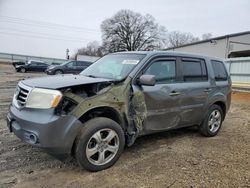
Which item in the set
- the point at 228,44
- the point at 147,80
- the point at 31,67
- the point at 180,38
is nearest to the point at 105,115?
the point at 147,80

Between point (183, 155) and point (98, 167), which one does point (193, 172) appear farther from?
point (98, 167)

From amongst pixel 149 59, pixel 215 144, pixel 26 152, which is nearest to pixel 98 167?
pixel 26 152

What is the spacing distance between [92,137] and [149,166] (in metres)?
1.03

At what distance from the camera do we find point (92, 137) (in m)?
3.15

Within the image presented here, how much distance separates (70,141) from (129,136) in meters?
1.06

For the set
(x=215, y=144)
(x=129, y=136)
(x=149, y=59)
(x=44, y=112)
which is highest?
(x=149, y=59)

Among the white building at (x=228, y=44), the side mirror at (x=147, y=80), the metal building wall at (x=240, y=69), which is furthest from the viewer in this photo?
the white building at (x=228, y=44)

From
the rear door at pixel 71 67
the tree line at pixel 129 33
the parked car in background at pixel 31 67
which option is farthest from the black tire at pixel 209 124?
the tree line at pixel 129 33

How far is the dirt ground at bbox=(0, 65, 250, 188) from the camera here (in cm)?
302

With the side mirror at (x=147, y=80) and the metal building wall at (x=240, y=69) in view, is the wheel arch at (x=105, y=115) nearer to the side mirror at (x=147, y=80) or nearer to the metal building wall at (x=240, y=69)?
the side mirror at (x=147, y=80)

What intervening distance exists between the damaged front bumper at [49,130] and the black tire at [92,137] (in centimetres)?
12

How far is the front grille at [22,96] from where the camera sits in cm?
313

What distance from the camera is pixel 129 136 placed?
366cm

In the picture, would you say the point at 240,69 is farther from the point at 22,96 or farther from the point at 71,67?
the point at 71,67
